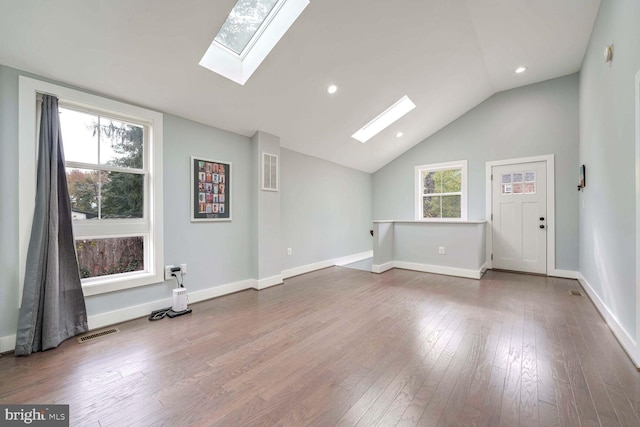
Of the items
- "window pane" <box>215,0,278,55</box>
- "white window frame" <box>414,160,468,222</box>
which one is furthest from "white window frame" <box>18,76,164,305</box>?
"white window frame" <box>414,160,468,222</box>

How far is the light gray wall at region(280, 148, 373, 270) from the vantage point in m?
4.54

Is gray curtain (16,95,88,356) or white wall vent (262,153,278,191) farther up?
white wall vent (262,153,278,191)

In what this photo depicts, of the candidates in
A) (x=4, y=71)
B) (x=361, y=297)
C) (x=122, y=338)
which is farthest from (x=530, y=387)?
(x=4, y=71)

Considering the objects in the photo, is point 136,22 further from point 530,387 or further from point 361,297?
point 530,387

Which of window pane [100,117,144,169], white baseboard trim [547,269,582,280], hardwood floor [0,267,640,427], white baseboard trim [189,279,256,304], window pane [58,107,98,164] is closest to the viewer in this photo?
hardwood floor [0,267,640,427]

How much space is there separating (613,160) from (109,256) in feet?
16.5

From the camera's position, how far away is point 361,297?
3.40 m

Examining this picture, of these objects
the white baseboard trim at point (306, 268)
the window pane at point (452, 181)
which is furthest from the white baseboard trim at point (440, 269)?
the window pane at point (452, 181)

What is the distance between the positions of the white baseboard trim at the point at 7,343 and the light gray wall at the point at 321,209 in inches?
118

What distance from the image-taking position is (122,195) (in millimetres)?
2756

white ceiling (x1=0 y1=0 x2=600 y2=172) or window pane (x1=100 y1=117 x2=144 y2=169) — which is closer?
white ceiling (x1=0 y1=0 x2=600 y2=172)

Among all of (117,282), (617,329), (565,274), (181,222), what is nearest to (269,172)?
(181,222)

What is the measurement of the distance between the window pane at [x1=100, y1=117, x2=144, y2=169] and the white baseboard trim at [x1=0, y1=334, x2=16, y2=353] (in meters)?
1.63

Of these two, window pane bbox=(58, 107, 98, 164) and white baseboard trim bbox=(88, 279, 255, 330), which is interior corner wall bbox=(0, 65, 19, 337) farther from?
white baseboard trim bbox=(88, 279, 255, 330)
